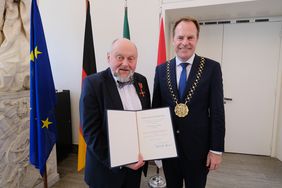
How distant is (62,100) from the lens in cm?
298

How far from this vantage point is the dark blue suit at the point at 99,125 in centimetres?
109

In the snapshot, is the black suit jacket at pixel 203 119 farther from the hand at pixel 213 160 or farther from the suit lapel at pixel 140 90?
the suit lapel at pixel 140 90

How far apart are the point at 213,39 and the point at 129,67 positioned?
8.31 feet

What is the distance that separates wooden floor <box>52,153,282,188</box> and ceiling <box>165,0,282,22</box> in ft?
7.59

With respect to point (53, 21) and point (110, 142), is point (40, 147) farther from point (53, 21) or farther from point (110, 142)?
point (53, 21)

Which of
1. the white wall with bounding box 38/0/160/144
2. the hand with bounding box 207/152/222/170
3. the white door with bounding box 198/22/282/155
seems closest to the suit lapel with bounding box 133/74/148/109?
the hand with bounding box 207/152/222/170

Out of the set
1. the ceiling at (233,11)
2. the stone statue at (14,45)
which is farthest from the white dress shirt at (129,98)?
the ceiling at (233,11)

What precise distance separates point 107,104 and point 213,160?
78cm

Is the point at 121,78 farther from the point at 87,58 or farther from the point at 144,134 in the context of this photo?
the point at 87,58

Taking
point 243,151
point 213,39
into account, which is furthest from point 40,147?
point 243,151

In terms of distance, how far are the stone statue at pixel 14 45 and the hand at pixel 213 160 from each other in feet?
6.36

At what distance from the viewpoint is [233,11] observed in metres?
2.78

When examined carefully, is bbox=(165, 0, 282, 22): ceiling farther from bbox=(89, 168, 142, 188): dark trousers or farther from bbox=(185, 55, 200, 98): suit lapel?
bbox=(89, 168, 142, 188): dark trousers

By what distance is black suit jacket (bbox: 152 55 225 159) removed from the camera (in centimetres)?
121
